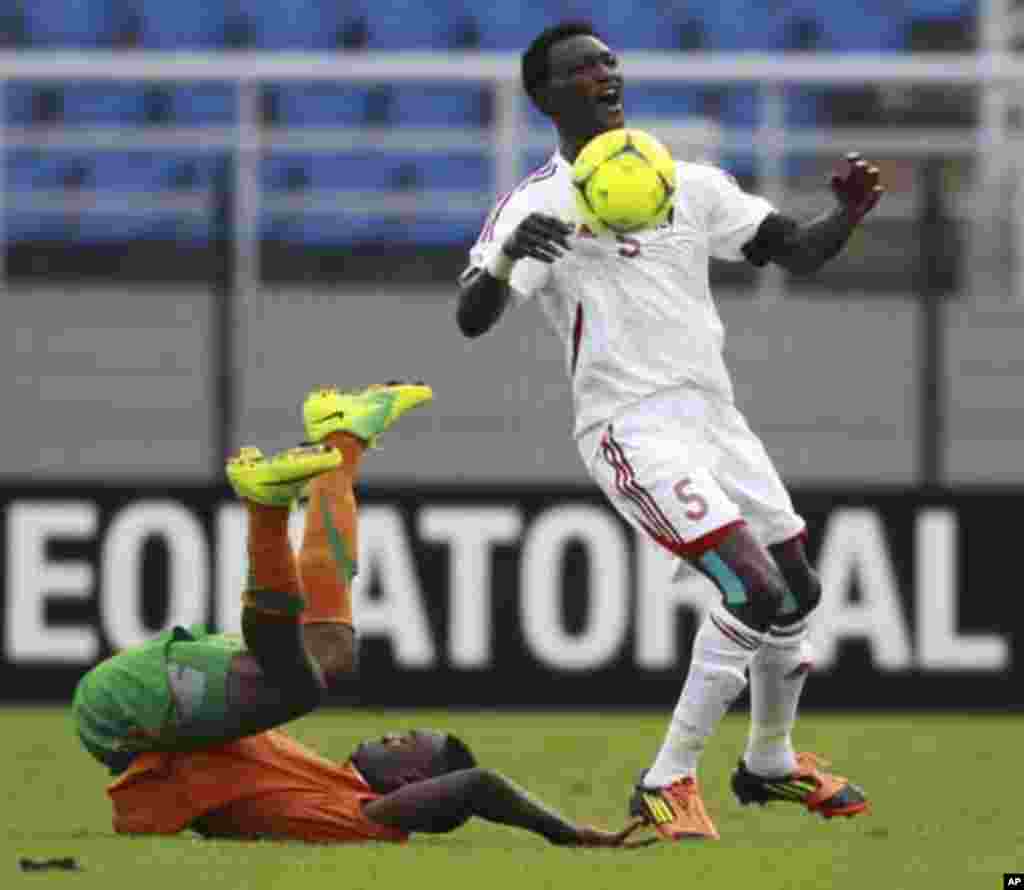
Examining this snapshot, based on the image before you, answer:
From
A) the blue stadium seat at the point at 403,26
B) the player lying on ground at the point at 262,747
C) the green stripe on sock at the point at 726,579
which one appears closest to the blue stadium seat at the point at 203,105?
the blue stadium seat at the point at 403,26

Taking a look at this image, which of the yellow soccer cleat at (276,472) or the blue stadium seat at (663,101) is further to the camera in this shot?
the blue stadium seat at (663,101)

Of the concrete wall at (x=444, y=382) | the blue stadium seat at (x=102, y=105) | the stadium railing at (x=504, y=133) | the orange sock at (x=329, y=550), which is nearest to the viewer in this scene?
the orange sock at (x=329, y=550)

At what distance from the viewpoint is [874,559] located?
42.1ft

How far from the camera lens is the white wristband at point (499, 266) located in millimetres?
8008

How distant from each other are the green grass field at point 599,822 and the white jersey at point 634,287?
126cm

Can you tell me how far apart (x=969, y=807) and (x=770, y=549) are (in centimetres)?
132

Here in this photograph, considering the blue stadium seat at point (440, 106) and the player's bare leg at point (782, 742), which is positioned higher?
the blue stadium seat at point (440, 106)

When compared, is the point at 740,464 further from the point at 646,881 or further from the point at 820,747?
the point at 820,747

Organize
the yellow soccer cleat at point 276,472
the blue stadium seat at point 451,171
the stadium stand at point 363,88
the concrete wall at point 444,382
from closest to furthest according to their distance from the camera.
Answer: the yellow soccer cleat at point 276,472 < the concrete wall at point 444,382 < the stadium stand at point 363,88 < the blue stadium seat at point 451,171

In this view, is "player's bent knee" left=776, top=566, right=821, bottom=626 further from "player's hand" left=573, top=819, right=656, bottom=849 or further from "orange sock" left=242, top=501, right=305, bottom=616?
"orange sock" left=242, top=501, right=305, bottom=616

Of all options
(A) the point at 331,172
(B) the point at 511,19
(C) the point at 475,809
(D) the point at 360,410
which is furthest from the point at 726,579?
(B) the point at 511,19

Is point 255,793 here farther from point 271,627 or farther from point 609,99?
point 609,99

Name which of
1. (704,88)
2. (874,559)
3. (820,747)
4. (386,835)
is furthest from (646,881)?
(704,88)

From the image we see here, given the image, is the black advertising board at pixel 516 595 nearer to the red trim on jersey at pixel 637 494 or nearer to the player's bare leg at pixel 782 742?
the player's bare leg at pixel 782 742
